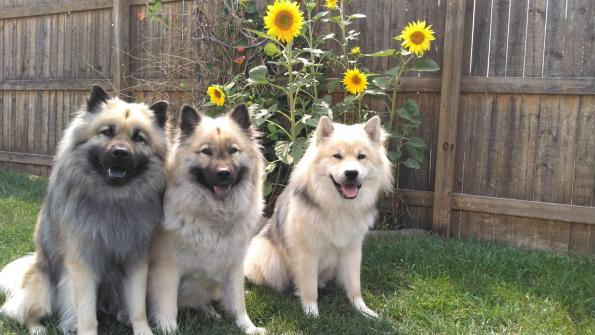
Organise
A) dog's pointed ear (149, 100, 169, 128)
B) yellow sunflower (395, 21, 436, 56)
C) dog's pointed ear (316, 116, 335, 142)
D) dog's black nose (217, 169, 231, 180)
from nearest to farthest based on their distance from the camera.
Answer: dog's black nose (217, 169, 231, 180) < dog's pointed ear (149, 100, 169, 128) < dog's pointed ear (316, 116, 335, 142) < yellow sunflower (395, 21, 436, 56)

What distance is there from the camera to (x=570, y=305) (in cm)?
305

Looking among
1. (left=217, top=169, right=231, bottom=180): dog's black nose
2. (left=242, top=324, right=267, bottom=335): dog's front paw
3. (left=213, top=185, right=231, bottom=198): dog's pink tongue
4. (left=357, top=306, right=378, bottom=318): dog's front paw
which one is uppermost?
(left=217, top=169, right=231, bottom=180): dog's black nose

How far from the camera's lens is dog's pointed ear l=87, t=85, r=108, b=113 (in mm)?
2617

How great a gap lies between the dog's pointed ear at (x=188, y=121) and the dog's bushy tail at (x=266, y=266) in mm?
999

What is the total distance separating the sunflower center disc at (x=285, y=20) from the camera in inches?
152

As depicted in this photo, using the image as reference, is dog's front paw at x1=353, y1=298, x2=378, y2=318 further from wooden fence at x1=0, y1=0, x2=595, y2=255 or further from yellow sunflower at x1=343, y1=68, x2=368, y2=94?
yellow sunflower at x1=343, y1=68, x2=368, y2=94

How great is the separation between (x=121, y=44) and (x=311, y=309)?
4.50 meters

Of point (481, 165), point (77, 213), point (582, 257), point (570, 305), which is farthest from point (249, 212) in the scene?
point (582, 257)

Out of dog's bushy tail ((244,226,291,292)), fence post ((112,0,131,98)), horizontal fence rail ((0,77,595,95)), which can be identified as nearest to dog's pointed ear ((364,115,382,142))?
dog's bushy tail ((244,226,291,292))

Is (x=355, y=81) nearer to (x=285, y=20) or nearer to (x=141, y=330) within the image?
(x=285, y=20)

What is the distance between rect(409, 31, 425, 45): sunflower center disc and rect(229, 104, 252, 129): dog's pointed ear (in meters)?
1.81

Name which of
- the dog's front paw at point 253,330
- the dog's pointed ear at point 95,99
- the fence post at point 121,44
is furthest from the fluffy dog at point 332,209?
the fence post at point 121,44

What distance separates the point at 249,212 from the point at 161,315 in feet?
2.49

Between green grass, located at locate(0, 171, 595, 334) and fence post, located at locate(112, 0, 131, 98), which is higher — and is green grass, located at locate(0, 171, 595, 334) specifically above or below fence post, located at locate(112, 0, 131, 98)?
below
